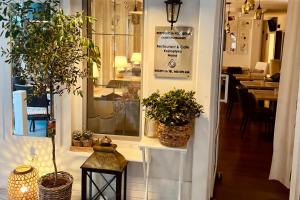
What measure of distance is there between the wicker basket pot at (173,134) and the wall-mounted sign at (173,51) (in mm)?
505

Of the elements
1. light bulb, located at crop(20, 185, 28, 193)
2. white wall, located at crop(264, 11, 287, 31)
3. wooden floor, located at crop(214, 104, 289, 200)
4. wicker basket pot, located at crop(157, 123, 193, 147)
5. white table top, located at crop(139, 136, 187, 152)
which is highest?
white wall, located at crop(264, 11, 287, 31)

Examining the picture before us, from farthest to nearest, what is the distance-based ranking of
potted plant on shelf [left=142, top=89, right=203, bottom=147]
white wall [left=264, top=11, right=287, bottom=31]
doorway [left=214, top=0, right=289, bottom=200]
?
white wall [left=264, top=11, right=287, bottom=31] → doorway [left=214, top=0, right=289, bottom=200] → potted plant on shelf [left=142, top=89, right=203, bottom=147]

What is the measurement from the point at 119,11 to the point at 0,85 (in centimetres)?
138

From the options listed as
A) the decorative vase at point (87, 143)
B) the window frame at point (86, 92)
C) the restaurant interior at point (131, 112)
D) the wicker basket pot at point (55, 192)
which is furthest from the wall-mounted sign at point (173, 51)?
the wicker basket pot at point (55, 192)

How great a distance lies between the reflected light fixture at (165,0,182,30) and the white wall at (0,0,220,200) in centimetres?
7

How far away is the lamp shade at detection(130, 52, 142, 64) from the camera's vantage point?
10.7 feet

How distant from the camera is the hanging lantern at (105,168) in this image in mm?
3025

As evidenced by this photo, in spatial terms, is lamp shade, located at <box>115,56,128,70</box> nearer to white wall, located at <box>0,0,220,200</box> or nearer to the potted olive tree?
white wall, located at <box>0,0,220,200</box>

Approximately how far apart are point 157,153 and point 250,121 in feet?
13.9

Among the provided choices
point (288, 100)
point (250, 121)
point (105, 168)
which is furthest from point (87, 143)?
point (250, 121)

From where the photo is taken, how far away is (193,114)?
9.42 ft

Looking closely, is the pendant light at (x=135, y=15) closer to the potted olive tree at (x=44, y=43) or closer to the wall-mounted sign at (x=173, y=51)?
the wall-mounted sign at (x=173, y=51)

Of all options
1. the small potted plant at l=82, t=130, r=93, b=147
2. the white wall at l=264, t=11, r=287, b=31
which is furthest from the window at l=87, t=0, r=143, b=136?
the white wall at l=264, t=11, r=287, b=31

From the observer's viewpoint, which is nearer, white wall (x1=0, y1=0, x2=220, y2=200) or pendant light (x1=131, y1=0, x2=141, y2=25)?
white wall (x1=0, y1=0, x2=220, y2=200)
